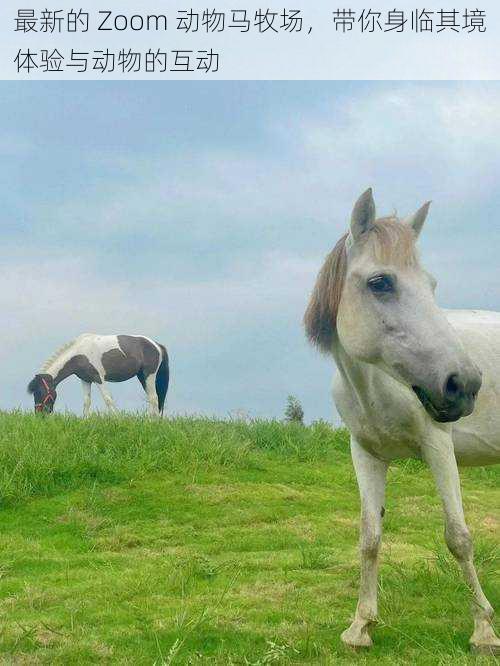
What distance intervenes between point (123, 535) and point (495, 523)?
4.91 metres

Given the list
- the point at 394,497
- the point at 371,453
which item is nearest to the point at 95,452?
the point at 394,497

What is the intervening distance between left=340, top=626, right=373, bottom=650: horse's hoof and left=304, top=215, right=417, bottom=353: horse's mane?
1.78 m

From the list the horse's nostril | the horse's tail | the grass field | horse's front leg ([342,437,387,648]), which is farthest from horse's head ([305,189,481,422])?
the horse's tail

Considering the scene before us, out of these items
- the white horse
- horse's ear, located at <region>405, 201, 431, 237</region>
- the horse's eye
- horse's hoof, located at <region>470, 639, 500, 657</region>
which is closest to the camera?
the white horse

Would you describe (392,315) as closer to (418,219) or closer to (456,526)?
(418,219)

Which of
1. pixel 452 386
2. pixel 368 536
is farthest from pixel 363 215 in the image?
pixel 368 536

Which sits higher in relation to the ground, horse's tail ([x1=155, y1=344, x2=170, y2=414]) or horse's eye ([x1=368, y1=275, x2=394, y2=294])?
horse's eye ([x1=368, y1=275, x2=394, y2=294])

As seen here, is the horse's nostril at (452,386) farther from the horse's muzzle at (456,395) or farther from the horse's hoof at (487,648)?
the horse's hoof at (487,648)

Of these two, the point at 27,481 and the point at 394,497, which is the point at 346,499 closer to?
the point at 394,497

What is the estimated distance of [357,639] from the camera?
178 inches

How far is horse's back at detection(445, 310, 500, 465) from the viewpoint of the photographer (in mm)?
4938

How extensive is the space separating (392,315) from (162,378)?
16.5m

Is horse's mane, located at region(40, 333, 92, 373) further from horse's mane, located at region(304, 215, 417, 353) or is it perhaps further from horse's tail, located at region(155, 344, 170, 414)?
horse's mane, located at region(304, 215, 417, 353)

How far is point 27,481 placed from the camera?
9.72m
